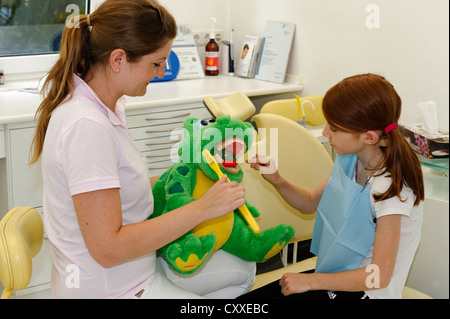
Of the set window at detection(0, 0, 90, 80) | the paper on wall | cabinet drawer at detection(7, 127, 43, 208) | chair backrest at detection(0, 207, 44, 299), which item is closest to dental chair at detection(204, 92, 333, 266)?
chair backrest at detection(0, 207, 44, 299)

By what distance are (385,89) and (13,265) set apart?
0.81m

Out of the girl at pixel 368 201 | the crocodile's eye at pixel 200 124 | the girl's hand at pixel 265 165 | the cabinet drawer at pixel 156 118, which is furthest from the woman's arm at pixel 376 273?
the cabinet drawer at pixel 156 118

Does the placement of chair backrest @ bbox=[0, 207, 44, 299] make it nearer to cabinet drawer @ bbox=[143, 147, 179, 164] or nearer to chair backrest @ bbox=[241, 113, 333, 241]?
chair backrest @ bbox=[241, 113, 333, 241]

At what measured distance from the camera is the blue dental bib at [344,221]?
1.12 meters

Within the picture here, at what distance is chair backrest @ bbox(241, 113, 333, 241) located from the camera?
57.3 inches

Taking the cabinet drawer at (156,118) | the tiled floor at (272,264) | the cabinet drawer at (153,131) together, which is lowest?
the tiled floor at (272,264)

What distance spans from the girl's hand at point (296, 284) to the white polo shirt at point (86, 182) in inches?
11.8

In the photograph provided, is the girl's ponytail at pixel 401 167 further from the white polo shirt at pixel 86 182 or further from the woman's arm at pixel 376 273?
the white polo shirt at pixel 86 182

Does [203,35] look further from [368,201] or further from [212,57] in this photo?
[368,201]

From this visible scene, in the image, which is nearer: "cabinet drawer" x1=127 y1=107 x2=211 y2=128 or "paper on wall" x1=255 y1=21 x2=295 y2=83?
"cabinet drawer" x1=127 y1=107 x2=211 y2=128

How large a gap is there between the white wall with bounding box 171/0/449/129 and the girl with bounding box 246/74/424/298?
67cm

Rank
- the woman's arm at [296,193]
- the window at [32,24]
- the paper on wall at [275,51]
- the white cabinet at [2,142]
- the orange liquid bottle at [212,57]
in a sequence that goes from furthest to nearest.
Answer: the orange liquid bottle at [212,57]
the paper on wall at [275,51]
the window at [32,24]
the white cabinet at [2,142]
the woman's arm at [296,193]
